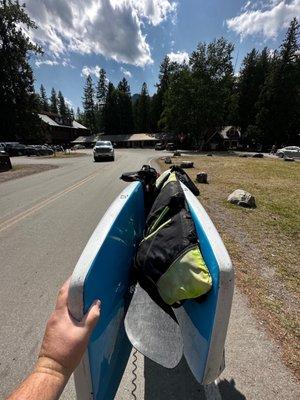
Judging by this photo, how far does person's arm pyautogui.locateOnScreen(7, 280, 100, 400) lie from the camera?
1.04 m

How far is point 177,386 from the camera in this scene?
2.33 meters

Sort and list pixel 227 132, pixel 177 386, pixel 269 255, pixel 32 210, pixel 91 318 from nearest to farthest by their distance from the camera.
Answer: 1. pixel 91 318
2. pixel 177 386
3. pixel 269 255
4. pixel 32 210
5. pixel 227 132

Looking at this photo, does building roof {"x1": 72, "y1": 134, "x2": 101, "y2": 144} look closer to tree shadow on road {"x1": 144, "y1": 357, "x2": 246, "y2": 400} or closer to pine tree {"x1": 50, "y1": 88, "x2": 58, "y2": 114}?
pine tree {"x1": 50, "y1": 88, "x2": 58, "y2": 114}

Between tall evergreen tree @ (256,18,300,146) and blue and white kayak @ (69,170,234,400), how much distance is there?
56978 millimetres

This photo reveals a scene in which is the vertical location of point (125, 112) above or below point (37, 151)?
above

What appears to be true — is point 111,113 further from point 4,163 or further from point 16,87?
point 4,163

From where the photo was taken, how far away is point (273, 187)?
12.8 meters

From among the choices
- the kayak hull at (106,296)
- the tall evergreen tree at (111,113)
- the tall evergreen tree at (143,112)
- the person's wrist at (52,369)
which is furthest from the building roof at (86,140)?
the person's wrist at (52,369)

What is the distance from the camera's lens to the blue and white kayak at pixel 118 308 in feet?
5.46

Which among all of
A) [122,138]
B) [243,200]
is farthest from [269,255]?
[122,138]

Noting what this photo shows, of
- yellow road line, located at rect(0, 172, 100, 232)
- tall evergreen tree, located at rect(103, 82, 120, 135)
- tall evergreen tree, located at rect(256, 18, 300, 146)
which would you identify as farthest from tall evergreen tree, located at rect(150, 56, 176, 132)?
yellow road line, located at rect(0, 172, 100, 232)

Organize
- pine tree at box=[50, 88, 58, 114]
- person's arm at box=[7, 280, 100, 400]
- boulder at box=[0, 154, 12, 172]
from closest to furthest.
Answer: person's arm at box=[7, 280, 100, 400] < boulder at box=[0, 154, 12, 172] < pine tree at box=[50, 88, 58, 114]

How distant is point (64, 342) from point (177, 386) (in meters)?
1.59

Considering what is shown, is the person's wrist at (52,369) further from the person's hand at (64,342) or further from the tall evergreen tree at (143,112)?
the tall evergreen tree at (143,112)
